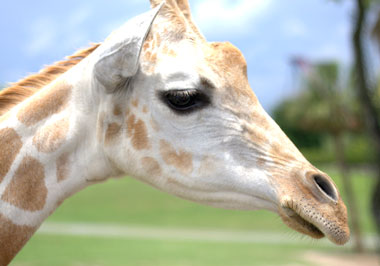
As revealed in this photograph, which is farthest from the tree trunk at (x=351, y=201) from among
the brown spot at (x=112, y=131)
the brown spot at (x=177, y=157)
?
the brown spot at (x=112, y=131)

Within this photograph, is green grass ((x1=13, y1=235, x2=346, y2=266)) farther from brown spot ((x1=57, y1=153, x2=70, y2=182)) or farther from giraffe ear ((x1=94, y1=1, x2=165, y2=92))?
giraffe ear ((x1=94, y1=1, x2=165, y2=92))

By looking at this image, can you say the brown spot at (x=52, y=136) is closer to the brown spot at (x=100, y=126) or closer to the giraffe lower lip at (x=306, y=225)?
the brown spot at (x=100, y=126)

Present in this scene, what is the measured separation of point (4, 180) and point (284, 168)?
157cm

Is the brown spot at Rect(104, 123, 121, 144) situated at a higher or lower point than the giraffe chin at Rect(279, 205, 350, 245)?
higher

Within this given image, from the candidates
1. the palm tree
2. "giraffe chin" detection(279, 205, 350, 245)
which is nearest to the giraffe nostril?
"giraffe chin" detection(279, 205, 350, 245)

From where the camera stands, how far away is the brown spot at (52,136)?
2936 millimetres

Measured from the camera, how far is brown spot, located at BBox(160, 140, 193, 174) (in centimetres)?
285

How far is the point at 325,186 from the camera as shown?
2.70 metres

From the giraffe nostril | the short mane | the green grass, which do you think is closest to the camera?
the giraffe nostril

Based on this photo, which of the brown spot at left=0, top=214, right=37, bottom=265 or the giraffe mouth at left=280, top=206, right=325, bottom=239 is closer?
the giraffe mouth at left=280, top=206, right=325, bottom=239

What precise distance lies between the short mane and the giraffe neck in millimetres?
211

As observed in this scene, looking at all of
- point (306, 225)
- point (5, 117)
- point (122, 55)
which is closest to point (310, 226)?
point (306, 225)

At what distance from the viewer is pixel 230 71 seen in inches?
114

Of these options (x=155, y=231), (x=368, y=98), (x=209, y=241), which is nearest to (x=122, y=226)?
(x=155, y=231)
